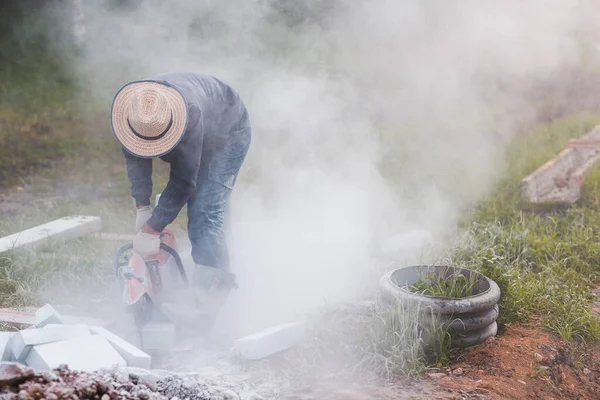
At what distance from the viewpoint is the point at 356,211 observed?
6.42m

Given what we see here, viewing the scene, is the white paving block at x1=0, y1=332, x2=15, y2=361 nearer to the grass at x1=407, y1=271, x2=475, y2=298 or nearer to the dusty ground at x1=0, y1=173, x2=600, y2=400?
the dusty ground at x1=0, y1=173, x2=600, y2=400

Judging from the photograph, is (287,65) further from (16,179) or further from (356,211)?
(16,179)

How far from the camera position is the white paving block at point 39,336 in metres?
3.43

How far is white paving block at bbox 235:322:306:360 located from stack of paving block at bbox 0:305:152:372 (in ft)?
1.91

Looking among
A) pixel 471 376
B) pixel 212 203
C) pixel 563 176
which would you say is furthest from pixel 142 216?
pixel 563 176

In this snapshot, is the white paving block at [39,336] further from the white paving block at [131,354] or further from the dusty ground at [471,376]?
the dusty ground at [471,376]

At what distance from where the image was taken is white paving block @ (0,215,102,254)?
5.55 meters

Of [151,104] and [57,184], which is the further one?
[57,184]

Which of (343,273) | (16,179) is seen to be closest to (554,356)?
(343,273)

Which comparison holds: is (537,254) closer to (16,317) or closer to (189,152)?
(189,152)

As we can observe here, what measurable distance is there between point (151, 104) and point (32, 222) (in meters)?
3.58

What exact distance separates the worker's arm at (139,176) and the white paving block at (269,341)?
1101mm

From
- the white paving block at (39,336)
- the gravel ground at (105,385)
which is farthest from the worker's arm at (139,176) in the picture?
the gravel ground at (105,385)

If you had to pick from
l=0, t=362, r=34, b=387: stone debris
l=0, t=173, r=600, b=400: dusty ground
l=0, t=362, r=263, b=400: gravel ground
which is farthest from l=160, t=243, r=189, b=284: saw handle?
l=0, t=362, r=34, b=387: stone debris
